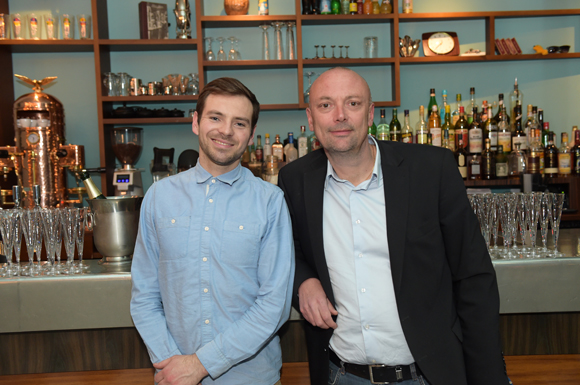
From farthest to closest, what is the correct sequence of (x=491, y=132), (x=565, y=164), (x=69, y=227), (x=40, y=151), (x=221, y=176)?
(x=491, y=132) < (x=565, y=164) < (x=40, y=151) < (x=69, y=227) < (x=221, y=176)

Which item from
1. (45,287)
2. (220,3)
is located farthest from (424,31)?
(45,287)

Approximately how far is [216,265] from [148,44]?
276cm

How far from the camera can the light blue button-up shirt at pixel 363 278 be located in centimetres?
117

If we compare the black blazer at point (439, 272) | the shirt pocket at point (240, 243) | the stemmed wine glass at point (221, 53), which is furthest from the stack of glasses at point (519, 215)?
the stemmed wine glass at point (221, 53)

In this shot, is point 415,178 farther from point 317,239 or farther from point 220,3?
point 220,3

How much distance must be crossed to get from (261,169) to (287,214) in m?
2.22

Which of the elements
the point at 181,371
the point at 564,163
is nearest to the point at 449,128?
the point at 564,163

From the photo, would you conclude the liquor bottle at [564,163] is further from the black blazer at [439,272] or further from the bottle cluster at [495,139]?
the black blazer at [439,272]

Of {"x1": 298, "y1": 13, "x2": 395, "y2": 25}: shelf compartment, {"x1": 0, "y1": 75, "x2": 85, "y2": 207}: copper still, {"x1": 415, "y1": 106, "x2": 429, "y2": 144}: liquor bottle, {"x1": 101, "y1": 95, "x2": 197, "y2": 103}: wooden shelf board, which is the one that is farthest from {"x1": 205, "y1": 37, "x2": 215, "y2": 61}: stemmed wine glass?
{"x1": 415, "y1": 106, "x2": 429, "y2": 144}: liquor bottle

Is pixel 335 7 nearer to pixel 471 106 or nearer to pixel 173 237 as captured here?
pixel 471 106

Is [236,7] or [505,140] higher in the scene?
[236,7]

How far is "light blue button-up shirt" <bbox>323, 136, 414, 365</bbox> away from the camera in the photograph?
117 cm

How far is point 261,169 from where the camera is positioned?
344 centimetres

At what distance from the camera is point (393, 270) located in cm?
116
